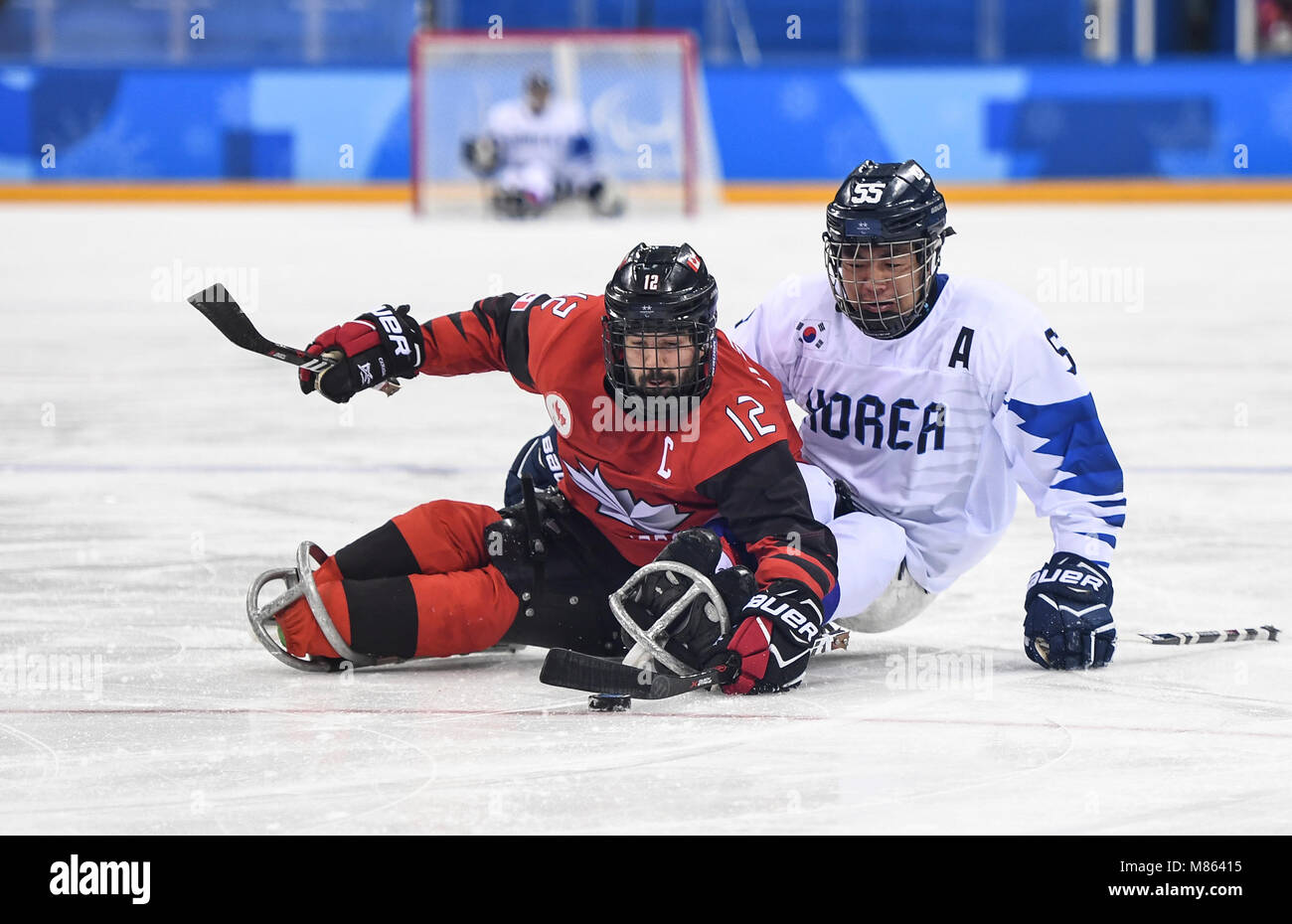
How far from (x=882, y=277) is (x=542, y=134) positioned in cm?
1413

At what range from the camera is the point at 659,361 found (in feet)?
12.2

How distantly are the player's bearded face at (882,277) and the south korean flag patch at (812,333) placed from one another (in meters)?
0.19

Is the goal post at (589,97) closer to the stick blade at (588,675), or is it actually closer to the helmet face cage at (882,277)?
the helmet face cage at (882,277)

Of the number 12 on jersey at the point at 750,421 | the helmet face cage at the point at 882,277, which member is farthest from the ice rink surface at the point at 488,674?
the helmet face cage at the point at 882,277

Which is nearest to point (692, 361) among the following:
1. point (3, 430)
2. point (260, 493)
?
point (260, 493)

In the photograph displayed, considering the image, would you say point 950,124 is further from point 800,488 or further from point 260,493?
point 800,488

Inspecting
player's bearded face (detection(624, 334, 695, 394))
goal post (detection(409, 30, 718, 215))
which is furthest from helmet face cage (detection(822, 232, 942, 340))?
goal post (detection(409, 30, 718, 215))

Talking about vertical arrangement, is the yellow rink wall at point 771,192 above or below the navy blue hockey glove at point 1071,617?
above

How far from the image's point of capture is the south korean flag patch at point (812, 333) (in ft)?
13.8

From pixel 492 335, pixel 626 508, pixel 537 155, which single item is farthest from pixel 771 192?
pixel 626 508

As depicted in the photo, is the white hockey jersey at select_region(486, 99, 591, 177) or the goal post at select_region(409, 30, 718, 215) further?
the goal post at select_region(409, 30, 718, 215)

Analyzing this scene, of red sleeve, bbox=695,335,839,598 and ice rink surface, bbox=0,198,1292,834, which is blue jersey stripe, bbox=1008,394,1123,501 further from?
red sleeve, bbox=695,335,839,598

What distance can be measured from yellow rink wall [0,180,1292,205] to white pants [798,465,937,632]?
15.2 metres

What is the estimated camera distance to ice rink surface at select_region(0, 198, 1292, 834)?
307cm
